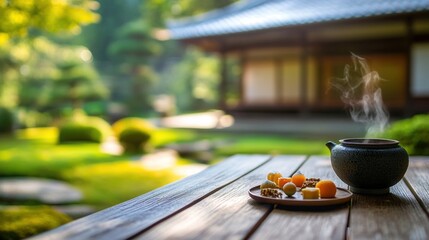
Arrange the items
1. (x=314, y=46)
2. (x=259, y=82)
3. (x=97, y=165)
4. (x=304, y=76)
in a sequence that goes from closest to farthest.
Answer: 1. (x=97, y=165)
2. (x=304, y=76)
3. (x=314, y=46)
4. (x=259, y=82)

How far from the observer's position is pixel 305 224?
1435 mm

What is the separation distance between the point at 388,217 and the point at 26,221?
2918 millimetres

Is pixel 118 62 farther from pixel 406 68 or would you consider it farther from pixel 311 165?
pixel 311 165

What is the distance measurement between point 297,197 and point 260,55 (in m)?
12.4

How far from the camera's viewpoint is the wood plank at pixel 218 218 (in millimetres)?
1339

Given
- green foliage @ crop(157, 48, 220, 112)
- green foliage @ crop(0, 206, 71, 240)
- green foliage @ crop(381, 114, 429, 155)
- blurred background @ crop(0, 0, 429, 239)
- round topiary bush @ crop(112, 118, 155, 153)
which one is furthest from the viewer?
green foliage @ crop(157, 48, 220, 112)

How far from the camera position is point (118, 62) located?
28719 millimetres

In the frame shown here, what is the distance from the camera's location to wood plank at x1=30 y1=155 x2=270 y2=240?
1.34 meters

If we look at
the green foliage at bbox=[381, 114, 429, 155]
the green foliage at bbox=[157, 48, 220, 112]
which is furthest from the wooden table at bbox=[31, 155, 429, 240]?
the green foliage at bbox=[157, 48, 220, 112]

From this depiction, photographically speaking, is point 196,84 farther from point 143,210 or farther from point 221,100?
point 143,210

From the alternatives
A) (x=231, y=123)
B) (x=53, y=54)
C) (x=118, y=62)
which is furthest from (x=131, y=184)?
(x=118, y=62)

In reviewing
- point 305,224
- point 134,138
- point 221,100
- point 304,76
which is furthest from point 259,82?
point 305,224

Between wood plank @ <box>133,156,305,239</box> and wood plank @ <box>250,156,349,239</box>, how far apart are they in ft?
0.14

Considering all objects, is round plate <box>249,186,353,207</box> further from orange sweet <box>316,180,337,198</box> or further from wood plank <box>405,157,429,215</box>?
wood plank <box>405,157,429,215</box>
